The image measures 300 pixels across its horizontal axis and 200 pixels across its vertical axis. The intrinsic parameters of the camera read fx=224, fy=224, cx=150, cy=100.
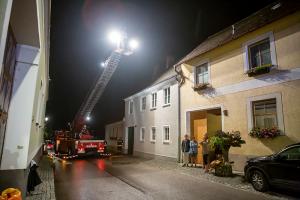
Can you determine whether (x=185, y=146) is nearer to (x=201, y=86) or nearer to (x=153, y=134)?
(x=201, y=86)

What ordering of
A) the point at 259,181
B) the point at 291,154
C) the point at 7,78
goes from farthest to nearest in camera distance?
the point at 259,181 → the point at 291,154 → the point at 7,78

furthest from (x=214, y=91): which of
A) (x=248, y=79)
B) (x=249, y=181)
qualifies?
(x=249, y=181)

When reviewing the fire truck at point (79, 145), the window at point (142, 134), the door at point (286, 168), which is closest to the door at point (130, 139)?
the window at point (142, 134)

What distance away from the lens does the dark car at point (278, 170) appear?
23.0 ft

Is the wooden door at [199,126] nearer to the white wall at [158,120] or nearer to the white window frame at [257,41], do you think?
the white wall at [158,120]

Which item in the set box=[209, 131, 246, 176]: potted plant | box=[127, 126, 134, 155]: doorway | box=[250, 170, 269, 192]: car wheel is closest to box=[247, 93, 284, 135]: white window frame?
box=[209, 131, 246, 176]: potted plant

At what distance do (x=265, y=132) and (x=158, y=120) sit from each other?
9899mm

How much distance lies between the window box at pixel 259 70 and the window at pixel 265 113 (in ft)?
4.37

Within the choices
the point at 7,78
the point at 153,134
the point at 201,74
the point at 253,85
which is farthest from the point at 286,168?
the point at 153,134

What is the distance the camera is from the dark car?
6996 mm

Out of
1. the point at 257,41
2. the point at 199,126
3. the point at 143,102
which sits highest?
the point at 257,41

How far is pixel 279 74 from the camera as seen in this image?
9805 millimetres

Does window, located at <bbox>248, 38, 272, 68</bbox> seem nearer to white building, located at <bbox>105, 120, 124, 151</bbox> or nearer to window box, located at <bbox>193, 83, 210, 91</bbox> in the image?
window box, located at <bbox>193, 83, 210, 91</bbox>

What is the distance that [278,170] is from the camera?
7426 mm
